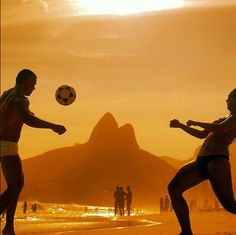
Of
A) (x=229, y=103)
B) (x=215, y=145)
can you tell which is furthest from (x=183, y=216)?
(x=229, y=103)

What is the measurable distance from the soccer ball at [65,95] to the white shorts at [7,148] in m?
2.54

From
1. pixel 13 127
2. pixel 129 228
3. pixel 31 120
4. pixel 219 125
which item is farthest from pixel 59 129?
pixel 129 228

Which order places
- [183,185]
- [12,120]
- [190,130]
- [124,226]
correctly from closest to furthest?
[12,120] → [183,185] → [190,130] → [124,226]

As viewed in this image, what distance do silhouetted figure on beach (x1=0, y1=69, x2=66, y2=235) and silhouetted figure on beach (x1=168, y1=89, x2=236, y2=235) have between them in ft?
6.19

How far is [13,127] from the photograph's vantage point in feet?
27.1

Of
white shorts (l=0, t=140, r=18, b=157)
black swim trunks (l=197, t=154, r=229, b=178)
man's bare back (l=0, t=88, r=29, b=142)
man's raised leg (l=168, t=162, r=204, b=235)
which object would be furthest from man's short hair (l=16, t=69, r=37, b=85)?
black swim trunks (l=197, t=154, r=229, b=178)

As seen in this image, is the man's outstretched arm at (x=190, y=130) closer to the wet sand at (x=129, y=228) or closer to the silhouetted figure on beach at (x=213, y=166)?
the silhouetted figure on beach at (x=213, y=166)

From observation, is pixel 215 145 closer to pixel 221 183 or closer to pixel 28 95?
pixel 221 183

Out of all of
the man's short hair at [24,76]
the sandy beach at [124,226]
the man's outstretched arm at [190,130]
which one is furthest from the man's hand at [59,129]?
the sandy beach at [124,226]

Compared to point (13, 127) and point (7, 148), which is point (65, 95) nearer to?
point (13, 127)

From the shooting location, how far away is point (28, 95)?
852cm

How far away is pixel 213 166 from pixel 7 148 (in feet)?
8.82

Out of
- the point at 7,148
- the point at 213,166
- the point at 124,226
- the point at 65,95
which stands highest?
the point at 65,95

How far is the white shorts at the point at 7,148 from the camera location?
813 cm
